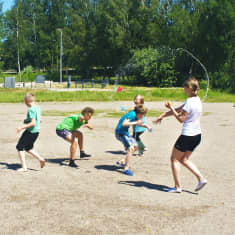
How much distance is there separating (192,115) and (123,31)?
4684 cm

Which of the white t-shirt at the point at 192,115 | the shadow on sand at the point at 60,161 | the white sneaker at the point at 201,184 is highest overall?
the white t-shirt at the point at 192,115

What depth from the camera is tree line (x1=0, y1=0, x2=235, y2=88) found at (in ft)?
132

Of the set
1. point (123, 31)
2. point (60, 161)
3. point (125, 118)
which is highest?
point (123, 31)

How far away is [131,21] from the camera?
50.8 m

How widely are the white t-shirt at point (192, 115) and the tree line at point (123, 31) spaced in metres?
29.3

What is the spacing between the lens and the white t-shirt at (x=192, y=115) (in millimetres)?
5543

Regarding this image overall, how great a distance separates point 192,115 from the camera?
559 centimetres

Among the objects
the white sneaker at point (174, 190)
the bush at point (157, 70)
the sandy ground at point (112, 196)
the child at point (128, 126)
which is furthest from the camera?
the bush at point (157, 70)

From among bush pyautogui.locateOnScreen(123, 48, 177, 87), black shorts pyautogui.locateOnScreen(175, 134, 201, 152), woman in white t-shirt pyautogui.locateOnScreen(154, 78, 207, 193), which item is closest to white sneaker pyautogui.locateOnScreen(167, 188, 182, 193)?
woman in white t-shirt pyautogui.locateOnScreen(154, 78, 207, 193)

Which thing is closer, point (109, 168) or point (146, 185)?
point (146, 185)

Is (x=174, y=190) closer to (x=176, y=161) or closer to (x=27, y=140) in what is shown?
(x=176, y=161)

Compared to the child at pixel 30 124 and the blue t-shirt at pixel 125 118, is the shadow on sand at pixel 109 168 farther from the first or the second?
the child at pixel 30 124

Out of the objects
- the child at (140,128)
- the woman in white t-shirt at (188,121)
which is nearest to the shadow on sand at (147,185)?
the woman in white t-shirt at (188,121)

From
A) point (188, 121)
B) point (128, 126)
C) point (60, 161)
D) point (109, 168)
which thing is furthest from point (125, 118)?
point (60, 161)
